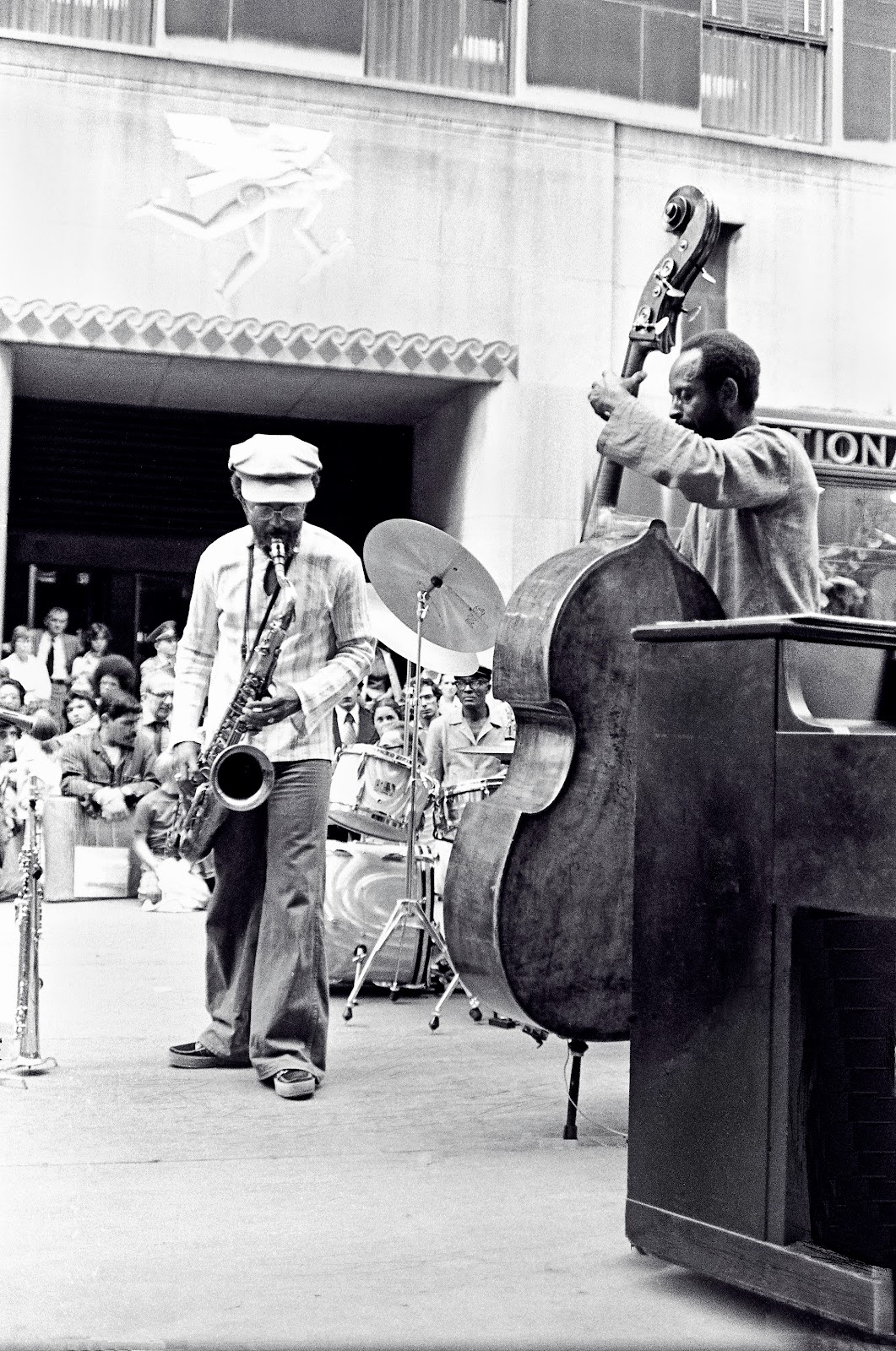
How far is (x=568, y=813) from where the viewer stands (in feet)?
13.4

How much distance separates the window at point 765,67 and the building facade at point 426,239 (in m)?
0.03

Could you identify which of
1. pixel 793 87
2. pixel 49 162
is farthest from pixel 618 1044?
pixel 793 87

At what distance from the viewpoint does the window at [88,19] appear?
1544cm

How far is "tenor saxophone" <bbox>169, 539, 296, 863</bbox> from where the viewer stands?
5.58 m

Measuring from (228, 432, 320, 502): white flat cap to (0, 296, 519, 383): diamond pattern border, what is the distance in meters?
9.75

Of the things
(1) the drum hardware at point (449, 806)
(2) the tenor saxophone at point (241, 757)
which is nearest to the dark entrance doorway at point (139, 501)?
(1) the drum hardware at point (449, 806)

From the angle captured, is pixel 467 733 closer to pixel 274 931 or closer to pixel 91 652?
pixel 274 931

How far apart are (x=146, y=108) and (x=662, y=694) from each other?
13.3 meters

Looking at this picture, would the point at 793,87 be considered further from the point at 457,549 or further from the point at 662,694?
the point at 662,694

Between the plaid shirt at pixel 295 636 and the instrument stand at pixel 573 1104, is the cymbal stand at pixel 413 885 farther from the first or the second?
the instrument stand at pixel 573 1104

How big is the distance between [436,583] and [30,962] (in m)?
2.86

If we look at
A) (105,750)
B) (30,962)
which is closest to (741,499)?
(30,962)

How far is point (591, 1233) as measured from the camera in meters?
3.79

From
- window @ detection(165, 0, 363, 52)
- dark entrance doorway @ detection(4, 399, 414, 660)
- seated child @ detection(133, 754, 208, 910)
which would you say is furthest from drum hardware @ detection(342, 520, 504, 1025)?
dark entrance doorway @ detection(4, 399, 414, 660)
